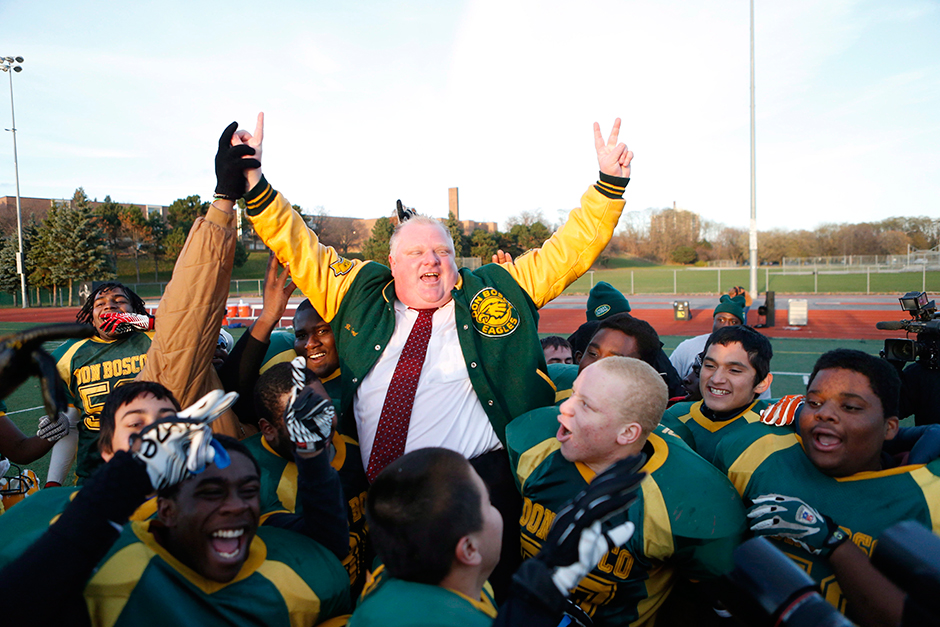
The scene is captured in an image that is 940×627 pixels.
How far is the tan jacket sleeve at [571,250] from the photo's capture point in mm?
2568

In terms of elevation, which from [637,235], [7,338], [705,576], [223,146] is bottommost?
[705,576]

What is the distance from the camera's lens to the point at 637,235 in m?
81.2

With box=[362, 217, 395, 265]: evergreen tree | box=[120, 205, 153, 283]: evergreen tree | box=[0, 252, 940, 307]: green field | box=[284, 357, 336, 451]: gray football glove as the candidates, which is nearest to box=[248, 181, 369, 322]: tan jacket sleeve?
box=[284, 357, 336, 451]: gray football glove

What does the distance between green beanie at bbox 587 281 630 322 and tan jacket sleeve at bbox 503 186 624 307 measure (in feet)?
7.43

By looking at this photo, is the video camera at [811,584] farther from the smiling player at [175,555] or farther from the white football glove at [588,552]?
the smiling player at [175,555]

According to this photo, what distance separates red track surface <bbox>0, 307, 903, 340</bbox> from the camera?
1485 centimetres

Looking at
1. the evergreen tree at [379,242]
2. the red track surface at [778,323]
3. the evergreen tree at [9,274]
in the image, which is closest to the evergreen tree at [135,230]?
the evergreen tree at [9,274]

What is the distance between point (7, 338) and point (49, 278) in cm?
3783

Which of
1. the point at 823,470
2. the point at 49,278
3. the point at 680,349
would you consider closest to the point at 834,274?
the point at 680,349

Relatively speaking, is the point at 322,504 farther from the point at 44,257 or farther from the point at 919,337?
the point at 44,257

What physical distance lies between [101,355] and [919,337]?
515 centimetres

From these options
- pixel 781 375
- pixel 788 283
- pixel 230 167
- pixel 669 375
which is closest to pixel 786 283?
pixel 788 283

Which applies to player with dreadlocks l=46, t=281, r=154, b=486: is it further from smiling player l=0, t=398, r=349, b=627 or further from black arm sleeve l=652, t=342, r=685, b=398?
black arm sleeve l=652, t=342, r=685, b=398

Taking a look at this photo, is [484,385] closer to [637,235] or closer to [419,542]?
[419,542]
